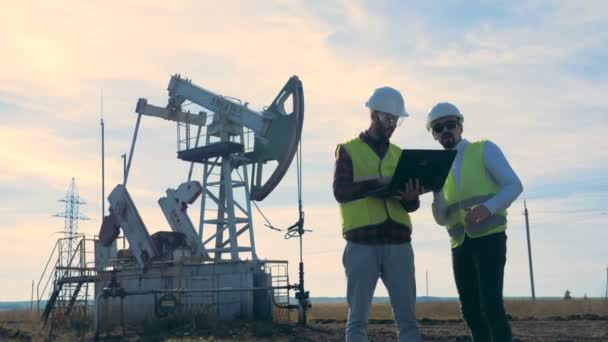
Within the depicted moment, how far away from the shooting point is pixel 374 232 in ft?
19.5

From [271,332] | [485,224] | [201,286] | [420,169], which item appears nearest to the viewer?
[420,169]

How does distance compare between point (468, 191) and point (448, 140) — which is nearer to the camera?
point (468, 191)

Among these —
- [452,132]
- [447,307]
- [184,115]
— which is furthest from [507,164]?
[447,307]

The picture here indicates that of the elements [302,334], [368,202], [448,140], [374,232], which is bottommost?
[302,334]

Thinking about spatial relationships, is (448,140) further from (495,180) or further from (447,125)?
(495,180)


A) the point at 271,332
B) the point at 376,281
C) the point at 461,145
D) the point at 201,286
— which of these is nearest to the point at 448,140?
the point at 461,145

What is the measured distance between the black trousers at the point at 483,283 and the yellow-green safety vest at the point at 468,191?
109mm

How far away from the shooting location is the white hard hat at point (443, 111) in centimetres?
665

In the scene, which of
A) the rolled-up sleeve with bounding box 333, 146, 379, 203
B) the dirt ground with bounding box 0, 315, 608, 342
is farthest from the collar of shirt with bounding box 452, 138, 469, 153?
the dirt ground with bounding box 0, 315, 608, 342

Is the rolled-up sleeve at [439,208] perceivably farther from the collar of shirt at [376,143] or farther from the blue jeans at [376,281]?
the blue jeans at [376,281]

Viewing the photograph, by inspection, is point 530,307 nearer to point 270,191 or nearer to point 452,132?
point 270,191

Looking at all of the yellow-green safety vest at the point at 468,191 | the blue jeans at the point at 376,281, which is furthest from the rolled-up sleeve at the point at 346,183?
the yellow-green safety vest at the point at 468,191

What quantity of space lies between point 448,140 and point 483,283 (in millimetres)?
1105

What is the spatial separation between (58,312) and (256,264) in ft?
17.7
